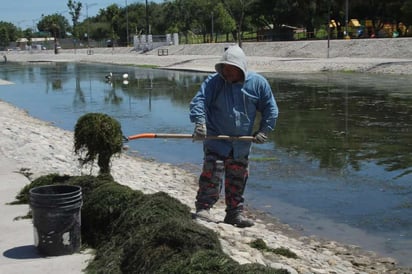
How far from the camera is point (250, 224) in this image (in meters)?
7.70

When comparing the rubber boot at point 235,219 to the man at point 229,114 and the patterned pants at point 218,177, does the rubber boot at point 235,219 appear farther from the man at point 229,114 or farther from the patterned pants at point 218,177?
the man at point 229,114

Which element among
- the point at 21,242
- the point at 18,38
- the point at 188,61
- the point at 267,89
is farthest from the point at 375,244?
the point at 18,38

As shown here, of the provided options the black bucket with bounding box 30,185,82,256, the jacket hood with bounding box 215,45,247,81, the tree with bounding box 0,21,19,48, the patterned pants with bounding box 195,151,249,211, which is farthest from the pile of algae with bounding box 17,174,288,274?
the tree with bounding box 0,21,19,48

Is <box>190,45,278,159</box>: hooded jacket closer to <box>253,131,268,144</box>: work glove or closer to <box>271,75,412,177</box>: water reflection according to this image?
<box>253,131,268,144</box>: work glove

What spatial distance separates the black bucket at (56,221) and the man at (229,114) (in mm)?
1662

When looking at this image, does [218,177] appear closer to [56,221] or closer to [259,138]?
[259,138]

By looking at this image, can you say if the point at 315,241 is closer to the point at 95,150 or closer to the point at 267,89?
the point at 267,89

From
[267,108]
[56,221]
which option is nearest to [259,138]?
[267,108]

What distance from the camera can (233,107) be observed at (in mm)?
6992

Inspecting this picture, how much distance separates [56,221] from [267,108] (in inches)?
105

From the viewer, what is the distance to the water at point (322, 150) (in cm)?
897

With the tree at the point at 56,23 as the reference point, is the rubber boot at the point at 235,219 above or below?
below

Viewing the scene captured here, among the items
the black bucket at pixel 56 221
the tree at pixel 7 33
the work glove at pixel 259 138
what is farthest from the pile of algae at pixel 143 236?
the tree at pixel 7 33

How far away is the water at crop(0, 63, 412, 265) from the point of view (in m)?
8.97
